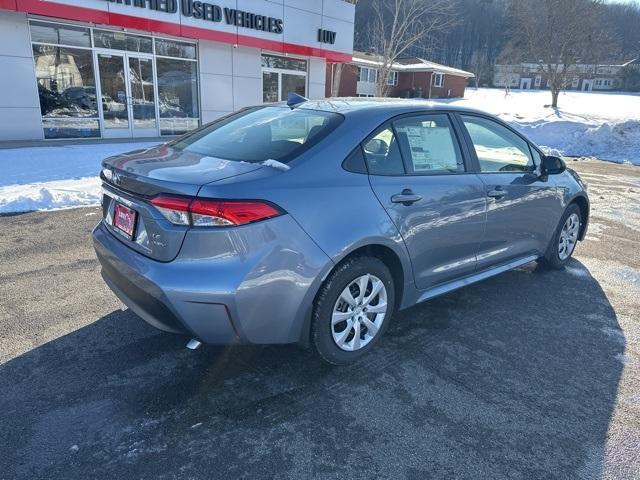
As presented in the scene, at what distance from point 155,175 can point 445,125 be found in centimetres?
217

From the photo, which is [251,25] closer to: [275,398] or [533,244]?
[533,244]

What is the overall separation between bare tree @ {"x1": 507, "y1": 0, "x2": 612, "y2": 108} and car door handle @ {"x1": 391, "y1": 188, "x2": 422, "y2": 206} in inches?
1380

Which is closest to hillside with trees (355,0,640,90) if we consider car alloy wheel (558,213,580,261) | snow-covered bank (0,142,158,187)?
snow-covered bank (0,142,158,187)

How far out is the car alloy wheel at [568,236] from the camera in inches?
195

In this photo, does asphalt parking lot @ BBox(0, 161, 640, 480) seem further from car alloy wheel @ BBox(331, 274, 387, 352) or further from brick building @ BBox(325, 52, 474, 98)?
brick building @ BBox(325, 52, 474, 98)


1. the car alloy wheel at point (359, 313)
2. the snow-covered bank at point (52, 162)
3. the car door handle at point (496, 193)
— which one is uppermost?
the car door handle at point (496, 193)

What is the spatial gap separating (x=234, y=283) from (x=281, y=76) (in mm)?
16907

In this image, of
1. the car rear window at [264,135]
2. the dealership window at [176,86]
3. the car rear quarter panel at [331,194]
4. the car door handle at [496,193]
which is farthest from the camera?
the dealership window at [176,86]

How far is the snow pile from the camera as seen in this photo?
264 inches

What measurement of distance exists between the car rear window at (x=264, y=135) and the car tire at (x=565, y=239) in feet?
9.59

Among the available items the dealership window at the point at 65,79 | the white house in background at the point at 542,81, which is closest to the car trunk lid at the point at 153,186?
the dealership window at the point at 65,79

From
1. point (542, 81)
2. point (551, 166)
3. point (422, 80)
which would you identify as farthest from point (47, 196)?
point (542, 81)

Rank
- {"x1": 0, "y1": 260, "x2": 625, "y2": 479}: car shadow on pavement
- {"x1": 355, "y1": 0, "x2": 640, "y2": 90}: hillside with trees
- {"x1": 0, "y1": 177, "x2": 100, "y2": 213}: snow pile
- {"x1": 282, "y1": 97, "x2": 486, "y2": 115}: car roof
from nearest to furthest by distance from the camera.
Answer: {"x1": 0, "y1": 260, "x2": 625, "y2": 479}: car shadow on pavement, {"x1": 282, "y1": 97, "x2": 486, "y2": 115}: car roof, {"x1": 0, "y1": 177, "x2": 100, "y2": 213}: snow pile, {"x1": 355, "y1": 0, "x2": 640, "y2": 90}: hillside with trees

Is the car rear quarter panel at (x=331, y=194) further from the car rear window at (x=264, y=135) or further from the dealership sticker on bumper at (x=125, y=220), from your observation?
the dealership sticker on bumper at (x=125, y=220)
